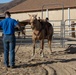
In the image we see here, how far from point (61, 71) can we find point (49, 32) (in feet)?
15.2

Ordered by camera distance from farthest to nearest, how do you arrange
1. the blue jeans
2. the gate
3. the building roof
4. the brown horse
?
the building roof
the gate
the brown horse
the blue jeans

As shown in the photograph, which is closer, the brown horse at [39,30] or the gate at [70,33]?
the brown horse at [39,30]

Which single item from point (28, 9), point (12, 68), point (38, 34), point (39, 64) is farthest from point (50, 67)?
point (28, 9)

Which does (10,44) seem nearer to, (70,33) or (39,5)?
(70,33)

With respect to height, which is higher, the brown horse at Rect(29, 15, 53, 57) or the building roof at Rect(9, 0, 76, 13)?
the building roof at Rect(9, 0, 76, 13)

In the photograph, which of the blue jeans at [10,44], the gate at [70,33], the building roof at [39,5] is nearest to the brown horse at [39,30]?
the blue jeans at [10,44]

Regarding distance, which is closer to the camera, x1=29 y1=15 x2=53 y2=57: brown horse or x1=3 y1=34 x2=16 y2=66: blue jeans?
x1=3 y1=34 x2=16 y2=66: blue jeans

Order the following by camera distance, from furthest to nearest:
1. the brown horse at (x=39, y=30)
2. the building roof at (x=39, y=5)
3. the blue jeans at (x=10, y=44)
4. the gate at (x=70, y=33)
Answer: the building roof at (x=39, y=5) → the gate at (x=70, y=33) → the brown horse at (x=39, y=30) → the blue jeans at (x=10, y=44)

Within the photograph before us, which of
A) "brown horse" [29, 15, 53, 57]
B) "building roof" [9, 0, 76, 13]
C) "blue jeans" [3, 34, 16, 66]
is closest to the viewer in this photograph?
"blue jeans" [3, 34, 16, 66]

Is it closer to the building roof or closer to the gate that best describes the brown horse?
the gate

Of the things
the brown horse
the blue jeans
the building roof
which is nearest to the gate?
the brown horse

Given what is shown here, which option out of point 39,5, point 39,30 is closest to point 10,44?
point 39,30

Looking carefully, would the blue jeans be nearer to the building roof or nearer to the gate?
the gate

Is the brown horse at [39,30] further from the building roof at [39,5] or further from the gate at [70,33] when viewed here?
the building roof at [39,5]
